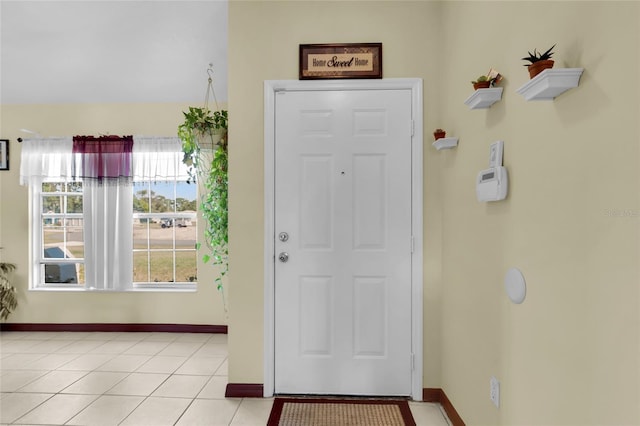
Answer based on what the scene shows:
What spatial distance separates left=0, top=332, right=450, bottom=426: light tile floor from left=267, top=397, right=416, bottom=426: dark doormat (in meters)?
0.07

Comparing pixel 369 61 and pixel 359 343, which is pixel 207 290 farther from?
pixel 369 61

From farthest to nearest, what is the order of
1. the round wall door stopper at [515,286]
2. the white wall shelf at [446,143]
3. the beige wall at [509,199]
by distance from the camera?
1. the white wall shelf at [446,143]
2. the round wall door stopper at [515,286]
3. the beige wall at [509,199]

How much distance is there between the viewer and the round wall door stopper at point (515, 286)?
1440 mm

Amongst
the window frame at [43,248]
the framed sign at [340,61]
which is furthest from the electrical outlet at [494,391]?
the window frame at [43,248]

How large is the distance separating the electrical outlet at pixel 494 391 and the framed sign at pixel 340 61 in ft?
6.19

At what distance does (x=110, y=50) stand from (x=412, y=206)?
3084mm

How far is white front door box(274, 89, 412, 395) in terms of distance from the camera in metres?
2.47

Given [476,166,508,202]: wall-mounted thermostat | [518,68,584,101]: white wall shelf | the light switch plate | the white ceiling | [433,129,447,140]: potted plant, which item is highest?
the white ceiling

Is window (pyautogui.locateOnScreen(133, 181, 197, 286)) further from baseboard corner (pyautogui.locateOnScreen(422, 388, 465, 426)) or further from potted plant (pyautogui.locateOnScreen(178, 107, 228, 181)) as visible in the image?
baseboard corner (pyautogui.locateOnScreen(422, 388, 465, 426))

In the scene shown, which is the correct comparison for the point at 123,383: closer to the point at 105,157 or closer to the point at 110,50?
the point at 105,157

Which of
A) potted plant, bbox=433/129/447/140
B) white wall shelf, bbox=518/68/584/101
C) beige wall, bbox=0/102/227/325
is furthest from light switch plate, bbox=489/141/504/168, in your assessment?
beige wall, bbox=0/102/227/325

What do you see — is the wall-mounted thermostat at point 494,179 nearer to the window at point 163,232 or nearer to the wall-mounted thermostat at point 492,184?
the wall-mounted thermostat at point 492,184

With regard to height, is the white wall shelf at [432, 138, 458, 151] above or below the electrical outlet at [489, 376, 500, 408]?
above

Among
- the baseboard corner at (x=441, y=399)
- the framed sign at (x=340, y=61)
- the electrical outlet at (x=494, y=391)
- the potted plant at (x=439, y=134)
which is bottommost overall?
the baseboard corner at (x=441, y=399)
